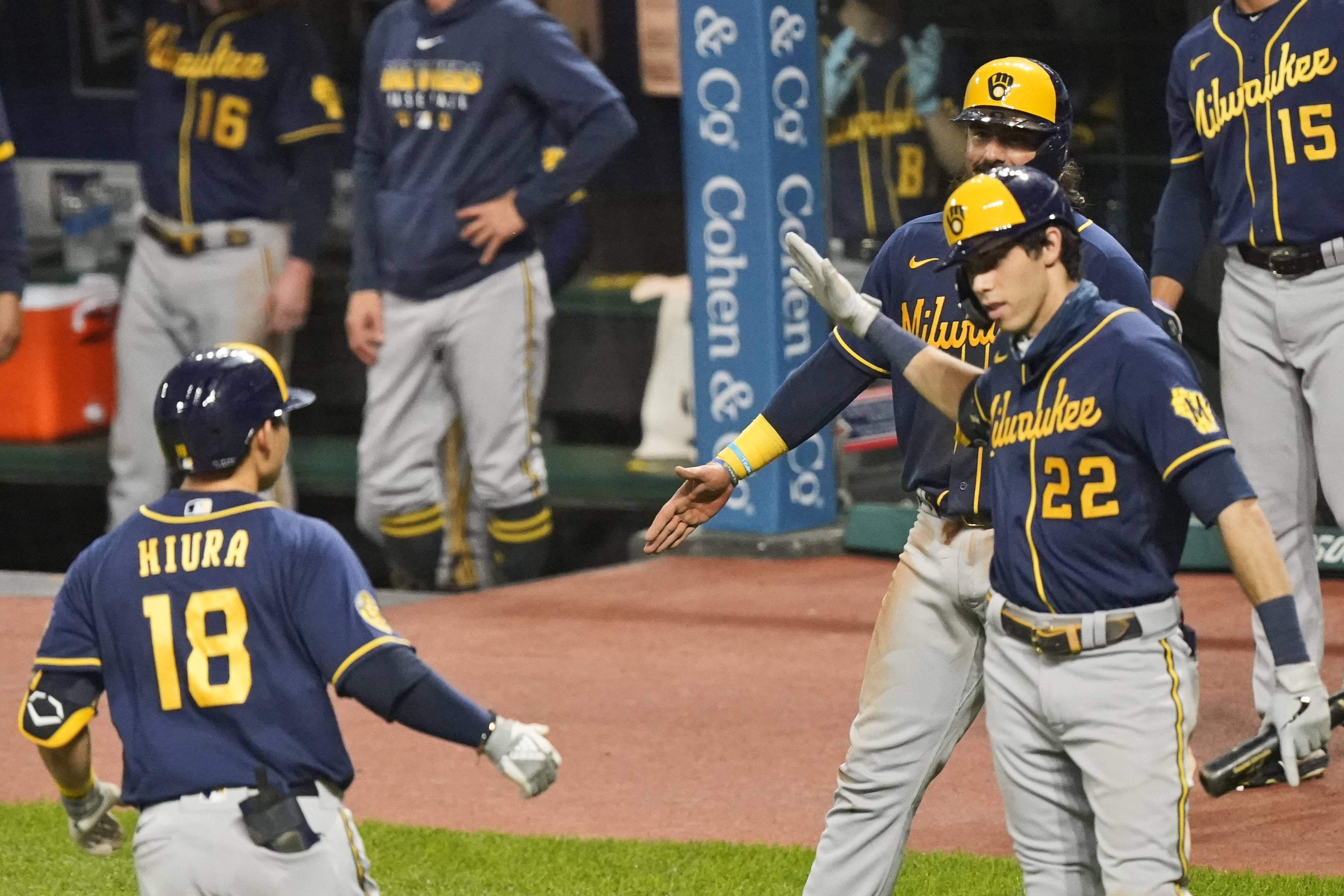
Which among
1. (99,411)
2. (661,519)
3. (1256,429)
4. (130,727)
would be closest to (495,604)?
(99,411)

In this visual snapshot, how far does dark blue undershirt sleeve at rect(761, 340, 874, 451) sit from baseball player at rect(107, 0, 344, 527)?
193 inches

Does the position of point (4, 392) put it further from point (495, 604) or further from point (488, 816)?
point (488, 816)

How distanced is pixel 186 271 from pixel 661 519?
505 centimetres

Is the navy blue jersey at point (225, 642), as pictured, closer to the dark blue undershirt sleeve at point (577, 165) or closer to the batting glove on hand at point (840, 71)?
the dark blue undershirt sleeve at point (577, 165)

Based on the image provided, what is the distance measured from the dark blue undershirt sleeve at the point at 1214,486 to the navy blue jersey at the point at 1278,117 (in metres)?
2.32

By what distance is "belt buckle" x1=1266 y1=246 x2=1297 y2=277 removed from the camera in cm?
530

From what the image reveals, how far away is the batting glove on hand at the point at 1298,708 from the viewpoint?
3135mm

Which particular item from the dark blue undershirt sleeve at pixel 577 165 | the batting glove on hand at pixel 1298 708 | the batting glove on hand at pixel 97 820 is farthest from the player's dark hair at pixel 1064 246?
the dark blue undershirt sleeve at pixel 577 165

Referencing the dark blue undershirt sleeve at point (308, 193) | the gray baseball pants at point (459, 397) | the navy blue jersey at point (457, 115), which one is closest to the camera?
the navy blue jersey at point (457, 115)

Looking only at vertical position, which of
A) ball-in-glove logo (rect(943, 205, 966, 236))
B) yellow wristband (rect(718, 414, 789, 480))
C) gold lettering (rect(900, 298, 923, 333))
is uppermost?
ball-in-glove logo (rect(943, 205, 966, 236))

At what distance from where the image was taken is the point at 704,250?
8672 mm

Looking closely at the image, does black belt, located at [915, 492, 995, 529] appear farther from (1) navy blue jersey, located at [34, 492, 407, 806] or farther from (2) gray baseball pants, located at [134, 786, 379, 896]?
(2) gray baseball pants, located at [134, 786, 379, 896]

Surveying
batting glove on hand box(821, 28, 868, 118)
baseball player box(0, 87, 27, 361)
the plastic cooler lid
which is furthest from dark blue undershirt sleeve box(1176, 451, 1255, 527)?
the plastic cooler lid

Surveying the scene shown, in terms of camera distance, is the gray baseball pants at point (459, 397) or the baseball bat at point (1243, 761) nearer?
the baseball bat at point (1243, 761)
